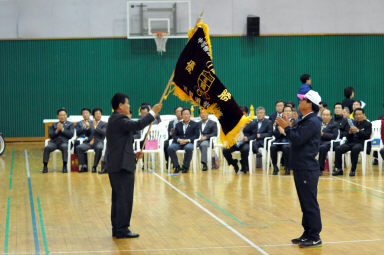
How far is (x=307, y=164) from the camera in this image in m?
5.95

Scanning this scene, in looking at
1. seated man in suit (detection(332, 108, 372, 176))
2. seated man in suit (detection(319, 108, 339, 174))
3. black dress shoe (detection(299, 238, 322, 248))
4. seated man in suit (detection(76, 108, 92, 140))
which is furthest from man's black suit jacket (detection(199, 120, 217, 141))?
black dress shoe (detection(299, 238, 322, 248))

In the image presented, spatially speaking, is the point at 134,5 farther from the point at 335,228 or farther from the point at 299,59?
the point at 335,228

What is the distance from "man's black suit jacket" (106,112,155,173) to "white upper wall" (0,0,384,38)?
509 inches

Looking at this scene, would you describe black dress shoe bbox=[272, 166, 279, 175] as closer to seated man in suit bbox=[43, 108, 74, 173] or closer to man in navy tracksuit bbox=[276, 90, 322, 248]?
seated man in suit bbox=[43, 108, 74, 173]

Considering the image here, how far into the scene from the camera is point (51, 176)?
454 inches

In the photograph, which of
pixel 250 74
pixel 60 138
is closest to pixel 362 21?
pixel 250 74

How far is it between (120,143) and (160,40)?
1250 centimetres

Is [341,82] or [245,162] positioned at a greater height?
[341,82]

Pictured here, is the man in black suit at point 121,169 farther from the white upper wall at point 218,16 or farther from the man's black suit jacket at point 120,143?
the white upper wall at point 218,16

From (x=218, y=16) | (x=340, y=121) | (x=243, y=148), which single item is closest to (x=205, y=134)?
(x=243, y=148)

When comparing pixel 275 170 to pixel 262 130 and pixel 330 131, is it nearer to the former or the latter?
pixel 262 130

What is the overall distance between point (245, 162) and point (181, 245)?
Result: 579 cm

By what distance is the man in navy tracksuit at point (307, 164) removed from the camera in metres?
5.94

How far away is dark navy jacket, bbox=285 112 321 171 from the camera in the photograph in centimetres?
598
